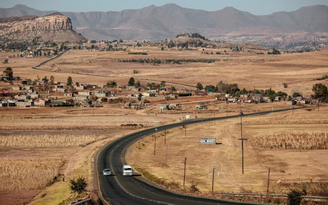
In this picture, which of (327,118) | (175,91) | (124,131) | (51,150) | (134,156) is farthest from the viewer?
(175,91)

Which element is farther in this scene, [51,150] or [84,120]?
[84,120]

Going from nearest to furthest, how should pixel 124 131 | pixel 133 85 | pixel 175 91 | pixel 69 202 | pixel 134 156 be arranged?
pixel 69 202, pixel 134 156, pixel 124 131, pixel 175 91, pixel 133 85

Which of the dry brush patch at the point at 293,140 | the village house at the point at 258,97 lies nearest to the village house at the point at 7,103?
the village house at the point at 258,97

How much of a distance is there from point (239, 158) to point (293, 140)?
652 inches

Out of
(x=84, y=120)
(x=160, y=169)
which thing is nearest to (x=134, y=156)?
(x=160, y=169)

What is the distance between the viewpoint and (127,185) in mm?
49375

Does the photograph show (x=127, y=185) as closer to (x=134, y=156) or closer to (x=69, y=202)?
(x=69, y=202)

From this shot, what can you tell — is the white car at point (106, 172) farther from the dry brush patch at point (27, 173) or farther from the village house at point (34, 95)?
the village house at point (34, 95)

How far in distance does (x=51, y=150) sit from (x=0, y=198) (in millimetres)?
25347

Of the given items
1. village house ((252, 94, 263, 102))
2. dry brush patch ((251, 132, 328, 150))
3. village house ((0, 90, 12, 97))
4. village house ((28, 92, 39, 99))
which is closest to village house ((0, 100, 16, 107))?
village house ((28, 92, 39, 99))

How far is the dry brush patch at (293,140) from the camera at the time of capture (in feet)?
243

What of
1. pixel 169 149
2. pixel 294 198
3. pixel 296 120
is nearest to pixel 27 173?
pixel 169 149

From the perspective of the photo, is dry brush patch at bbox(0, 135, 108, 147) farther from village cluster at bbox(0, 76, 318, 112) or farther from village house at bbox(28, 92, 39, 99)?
village house at bbox(28, 92, 39, 99)

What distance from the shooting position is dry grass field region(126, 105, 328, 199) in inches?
2031
